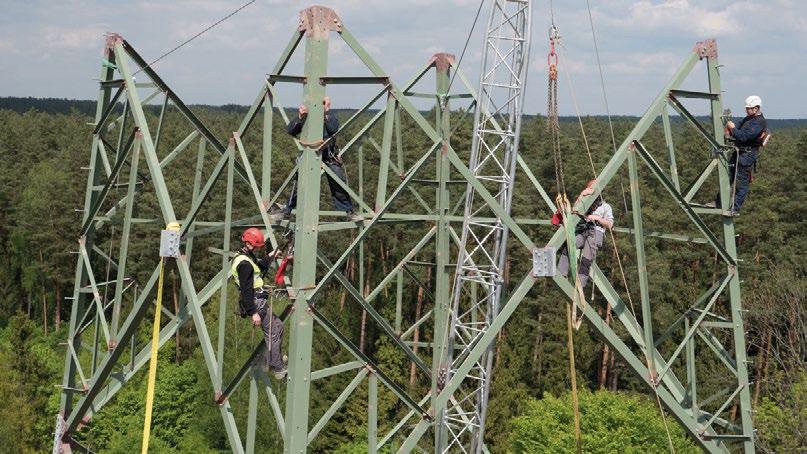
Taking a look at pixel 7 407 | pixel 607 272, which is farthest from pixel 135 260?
pixel 607 272

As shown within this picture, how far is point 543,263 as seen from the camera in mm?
12156

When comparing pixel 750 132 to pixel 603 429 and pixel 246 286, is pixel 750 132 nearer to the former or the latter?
pixel 246 286

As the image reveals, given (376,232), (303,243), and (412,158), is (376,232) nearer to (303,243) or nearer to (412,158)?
(412,158)

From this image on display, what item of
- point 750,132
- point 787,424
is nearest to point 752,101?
point 750,132

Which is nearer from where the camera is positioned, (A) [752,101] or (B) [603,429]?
(A) [752,101]

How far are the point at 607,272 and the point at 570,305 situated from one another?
34468 mm

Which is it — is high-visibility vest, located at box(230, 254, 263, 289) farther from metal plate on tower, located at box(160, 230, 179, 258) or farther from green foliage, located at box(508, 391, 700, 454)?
green foliage, located at box(508, 391, 700, 454)

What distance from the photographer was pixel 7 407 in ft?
133

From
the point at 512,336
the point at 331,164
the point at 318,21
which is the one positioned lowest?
the point at 512,336

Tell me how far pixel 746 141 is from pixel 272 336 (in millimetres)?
7633

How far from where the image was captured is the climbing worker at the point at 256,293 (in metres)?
12.6

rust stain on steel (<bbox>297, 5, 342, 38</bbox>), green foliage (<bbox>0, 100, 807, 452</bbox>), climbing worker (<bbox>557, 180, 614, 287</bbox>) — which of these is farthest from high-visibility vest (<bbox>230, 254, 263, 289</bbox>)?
green foliage (<bbox>0, 100, 807, 452</bbox>)

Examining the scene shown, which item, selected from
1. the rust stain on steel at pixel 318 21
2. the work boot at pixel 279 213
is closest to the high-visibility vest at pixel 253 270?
the work boot at pixel 279 213

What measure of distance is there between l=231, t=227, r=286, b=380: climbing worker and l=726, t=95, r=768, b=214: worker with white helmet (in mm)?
7011
